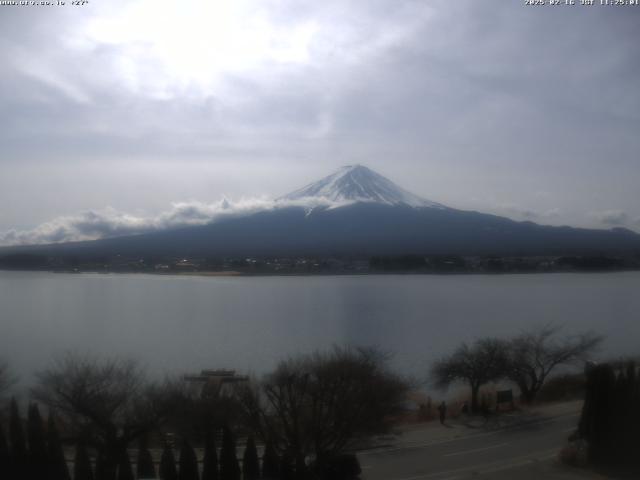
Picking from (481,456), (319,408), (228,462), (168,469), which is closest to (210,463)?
(228,462)

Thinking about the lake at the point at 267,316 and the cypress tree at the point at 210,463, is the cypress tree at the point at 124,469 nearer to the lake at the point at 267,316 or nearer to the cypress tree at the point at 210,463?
the cypress tree at the point at 210,463

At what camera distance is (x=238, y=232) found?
39938mm

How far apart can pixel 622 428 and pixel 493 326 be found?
333 inches

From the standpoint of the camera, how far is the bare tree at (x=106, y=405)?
4387mm

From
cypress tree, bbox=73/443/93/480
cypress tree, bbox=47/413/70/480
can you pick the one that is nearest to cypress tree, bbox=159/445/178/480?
cypress tree, bbox=73/443/93/480

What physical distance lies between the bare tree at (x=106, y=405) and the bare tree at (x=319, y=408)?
2.54 feet

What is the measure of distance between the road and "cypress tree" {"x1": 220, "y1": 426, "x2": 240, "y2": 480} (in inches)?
37.9

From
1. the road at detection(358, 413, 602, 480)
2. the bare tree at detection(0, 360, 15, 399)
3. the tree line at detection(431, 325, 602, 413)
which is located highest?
the bare tree at detection(0, 360, 15, 399)

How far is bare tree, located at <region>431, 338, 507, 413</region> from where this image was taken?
7.73 metres

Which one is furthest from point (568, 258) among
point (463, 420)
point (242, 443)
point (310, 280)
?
point (242, 443)

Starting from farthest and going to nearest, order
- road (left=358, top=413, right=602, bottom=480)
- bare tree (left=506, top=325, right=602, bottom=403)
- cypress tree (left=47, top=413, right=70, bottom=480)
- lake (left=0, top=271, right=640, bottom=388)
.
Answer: lake (left=0, top=271, right=640, bottom=388) → bare tree (left=506, top=325, right=602, bottom=403) → road (left=358, top=413, right=602, bottom=480) → cypress tree (left=47, top=413, right=70, bottom=480)

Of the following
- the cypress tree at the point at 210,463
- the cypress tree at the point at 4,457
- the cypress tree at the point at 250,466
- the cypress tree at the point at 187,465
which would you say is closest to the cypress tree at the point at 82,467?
the cypress tree at the point at 4,457

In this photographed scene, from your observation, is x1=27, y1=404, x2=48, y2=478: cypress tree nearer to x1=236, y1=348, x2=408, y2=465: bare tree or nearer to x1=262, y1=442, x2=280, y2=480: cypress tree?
x1=262, y1=442, x2=280, y2=480: cypress tree

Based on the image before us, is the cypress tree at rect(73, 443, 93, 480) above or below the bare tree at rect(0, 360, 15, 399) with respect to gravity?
below
